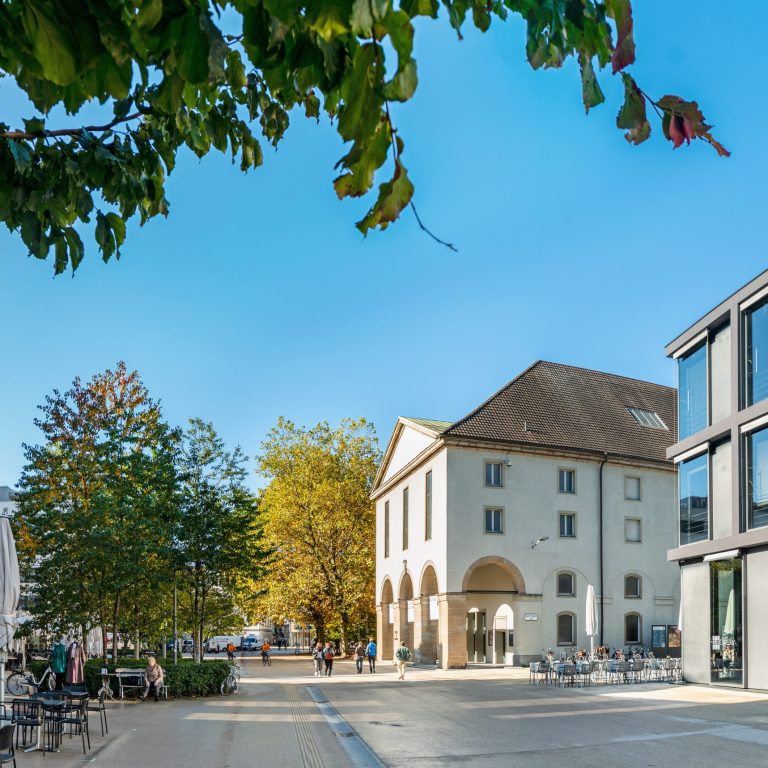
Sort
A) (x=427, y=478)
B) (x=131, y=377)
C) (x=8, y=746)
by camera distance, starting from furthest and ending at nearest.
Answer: (x=427, y=478)
(x=131, y=377)
(x=8, y=746)

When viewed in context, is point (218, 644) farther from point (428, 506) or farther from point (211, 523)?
point (211, 523)

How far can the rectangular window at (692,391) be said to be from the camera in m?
29.6

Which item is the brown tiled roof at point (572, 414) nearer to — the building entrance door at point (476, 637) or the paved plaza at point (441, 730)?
the building entrance door at point (476, 637)

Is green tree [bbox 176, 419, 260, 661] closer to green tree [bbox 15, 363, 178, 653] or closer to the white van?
green tree [bbox 15, 363, 178, 653]

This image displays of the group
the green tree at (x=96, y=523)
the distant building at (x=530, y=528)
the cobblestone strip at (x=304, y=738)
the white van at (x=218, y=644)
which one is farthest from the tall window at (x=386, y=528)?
the white van at (x=218, y=644)

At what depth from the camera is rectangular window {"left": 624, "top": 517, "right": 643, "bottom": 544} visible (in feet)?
155

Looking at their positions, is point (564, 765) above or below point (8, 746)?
below

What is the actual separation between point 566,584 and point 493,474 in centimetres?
645

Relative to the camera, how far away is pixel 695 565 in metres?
29.3

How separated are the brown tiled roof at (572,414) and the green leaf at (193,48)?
133 ft

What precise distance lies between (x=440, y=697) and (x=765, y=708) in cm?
889

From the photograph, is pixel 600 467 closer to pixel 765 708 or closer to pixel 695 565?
pixel 695 565

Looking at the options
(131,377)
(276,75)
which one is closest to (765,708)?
(276,75)

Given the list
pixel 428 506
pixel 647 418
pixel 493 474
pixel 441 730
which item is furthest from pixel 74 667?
pixel 647 418
